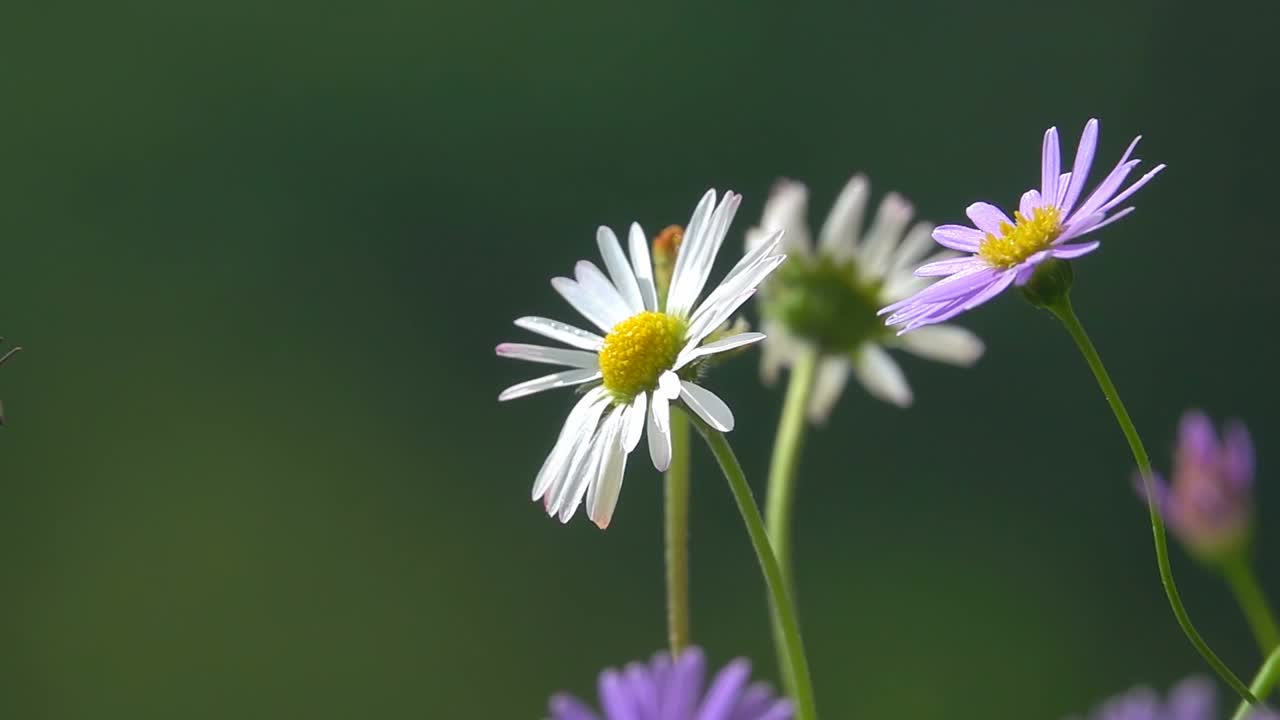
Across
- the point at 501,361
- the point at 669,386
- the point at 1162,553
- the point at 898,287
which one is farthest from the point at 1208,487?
the point at 501,361

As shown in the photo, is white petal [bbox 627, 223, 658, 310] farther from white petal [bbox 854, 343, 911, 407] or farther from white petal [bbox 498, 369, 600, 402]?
white petal [bbox 854, 343, 911, 407]

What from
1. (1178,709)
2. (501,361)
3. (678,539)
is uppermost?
(501,361)

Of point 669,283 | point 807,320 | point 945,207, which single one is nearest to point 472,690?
point 945,207

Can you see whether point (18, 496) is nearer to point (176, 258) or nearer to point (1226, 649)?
point (176, 258)

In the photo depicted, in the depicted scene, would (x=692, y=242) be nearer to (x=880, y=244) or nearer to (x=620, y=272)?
(x=620, y=272)

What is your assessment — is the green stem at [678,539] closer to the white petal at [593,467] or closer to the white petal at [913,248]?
the white petal at [593,467]
